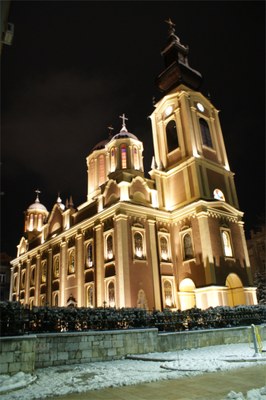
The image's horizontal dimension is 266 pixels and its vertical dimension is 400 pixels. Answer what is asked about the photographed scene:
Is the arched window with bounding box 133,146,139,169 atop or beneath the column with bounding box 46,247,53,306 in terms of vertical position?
atop

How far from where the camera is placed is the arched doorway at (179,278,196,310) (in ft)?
94.1

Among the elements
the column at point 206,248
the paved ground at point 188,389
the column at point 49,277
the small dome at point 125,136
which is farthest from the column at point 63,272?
the paved ground at point 188,389

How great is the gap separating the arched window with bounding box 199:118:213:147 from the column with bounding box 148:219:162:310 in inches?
440

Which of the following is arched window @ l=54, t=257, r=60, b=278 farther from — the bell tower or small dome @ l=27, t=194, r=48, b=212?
small dome @ l=27, t=194, r=48, b=212

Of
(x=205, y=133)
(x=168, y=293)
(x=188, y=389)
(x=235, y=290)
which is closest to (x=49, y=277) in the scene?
(x=168, y=293)

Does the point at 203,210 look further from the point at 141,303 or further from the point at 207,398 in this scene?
the point at 207,398

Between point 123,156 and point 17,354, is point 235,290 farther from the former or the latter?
point 17,354

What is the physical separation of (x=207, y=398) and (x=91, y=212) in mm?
27758

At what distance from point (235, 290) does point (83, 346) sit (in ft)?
67.3

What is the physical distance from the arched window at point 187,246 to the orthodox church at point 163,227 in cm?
9

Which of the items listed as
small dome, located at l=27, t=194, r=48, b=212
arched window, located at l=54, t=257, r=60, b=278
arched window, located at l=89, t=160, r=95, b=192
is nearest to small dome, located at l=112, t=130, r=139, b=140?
arched window, located at l=89, t=160, r=95, b=192

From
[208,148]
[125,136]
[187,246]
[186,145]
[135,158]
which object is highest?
[125,136]

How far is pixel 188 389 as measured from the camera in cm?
692

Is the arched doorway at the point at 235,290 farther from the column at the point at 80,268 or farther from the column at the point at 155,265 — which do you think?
the column at the point at 80,268
